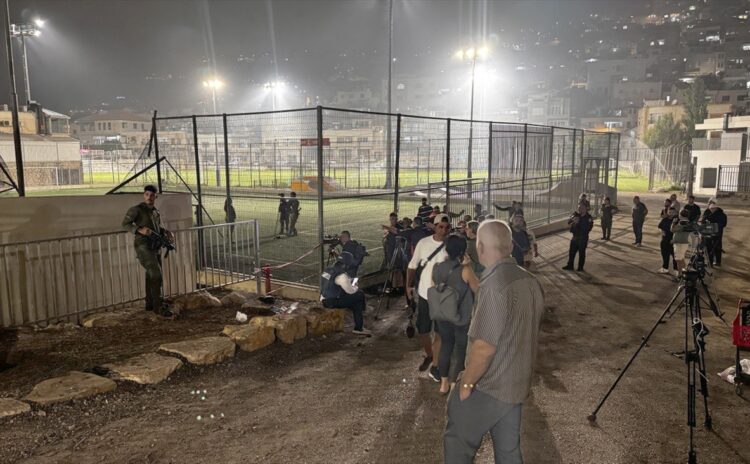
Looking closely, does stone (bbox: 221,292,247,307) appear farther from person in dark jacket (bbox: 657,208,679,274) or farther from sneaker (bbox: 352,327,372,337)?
person in dark jacket (bbox: 657,208,679,274)

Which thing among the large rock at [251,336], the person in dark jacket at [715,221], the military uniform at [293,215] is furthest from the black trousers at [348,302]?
the military uniform at [293,215]

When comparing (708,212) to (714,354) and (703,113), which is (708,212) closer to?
(714,354)

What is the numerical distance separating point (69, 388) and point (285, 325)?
2558 mm

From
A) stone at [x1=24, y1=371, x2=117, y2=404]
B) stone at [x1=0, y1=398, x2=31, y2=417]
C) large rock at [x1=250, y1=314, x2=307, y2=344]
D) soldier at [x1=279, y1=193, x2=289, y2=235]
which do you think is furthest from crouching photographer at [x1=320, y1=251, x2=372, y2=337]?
soldier at [x1=279, y1=193, x2=289, y2=235]

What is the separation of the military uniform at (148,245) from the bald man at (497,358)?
5.76 metres

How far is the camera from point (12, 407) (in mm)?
4637

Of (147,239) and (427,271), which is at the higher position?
(147,239)

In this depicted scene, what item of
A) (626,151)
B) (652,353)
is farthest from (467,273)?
(626,151)

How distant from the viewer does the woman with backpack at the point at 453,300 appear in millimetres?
4785

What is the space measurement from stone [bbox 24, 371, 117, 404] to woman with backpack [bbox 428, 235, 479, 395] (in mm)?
3300

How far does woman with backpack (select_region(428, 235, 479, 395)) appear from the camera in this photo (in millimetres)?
4785

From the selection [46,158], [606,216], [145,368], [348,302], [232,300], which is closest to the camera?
[145,368]

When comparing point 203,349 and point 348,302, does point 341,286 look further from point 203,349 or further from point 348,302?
point 203,349

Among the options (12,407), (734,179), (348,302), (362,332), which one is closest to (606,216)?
(362,332)
